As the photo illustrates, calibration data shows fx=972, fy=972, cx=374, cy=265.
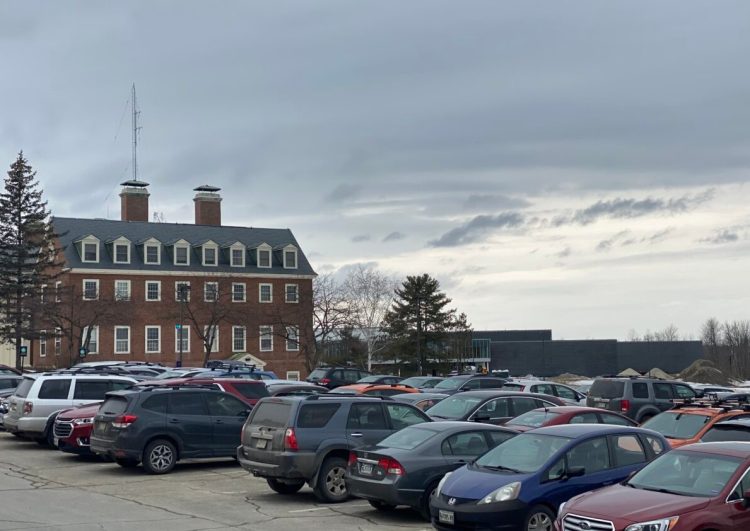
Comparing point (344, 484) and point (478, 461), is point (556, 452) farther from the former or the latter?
point (344, 484)

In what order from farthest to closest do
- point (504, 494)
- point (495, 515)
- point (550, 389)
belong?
point (550, 389) < point (504, 494) < point (495, 515)

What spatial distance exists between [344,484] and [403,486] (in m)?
2.53

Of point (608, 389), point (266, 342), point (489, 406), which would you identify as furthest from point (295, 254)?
point (489, 406)

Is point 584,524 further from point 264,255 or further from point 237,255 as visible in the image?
point 264,255

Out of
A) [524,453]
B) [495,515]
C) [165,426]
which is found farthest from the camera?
[165,426]

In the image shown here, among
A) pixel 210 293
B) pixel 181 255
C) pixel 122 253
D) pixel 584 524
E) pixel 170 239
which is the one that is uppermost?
pixel 170 239

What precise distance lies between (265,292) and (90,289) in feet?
51.7

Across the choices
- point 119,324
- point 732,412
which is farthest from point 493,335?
point 732,412

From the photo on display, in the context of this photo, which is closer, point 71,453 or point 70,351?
point 71,453

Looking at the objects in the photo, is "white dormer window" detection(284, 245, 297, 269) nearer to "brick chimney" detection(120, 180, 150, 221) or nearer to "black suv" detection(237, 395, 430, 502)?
"brick chimney" detection(120, 180, 150, 221)

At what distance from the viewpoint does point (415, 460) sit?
579 inches

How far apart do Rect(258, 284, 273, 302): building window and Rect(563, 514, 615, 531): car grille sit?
74.4m

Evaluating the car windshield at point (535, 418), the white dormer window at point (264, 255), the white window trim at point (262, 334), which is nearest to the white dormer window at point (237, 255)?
the white dormer window at point (264, 255)

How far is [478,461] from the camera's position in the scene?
45.3ft
